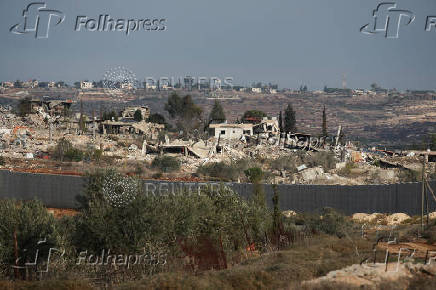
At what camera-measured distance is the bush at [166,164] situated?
46312 mm

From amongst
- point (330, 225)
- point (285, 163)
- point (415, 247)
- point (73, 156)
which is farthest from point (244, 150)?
point (415, 247)

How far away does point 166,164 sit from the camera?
4672cm

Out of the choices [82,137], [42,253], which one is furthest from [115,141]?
[42,253]

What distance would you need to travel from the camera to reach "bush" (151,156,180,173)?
4631cm

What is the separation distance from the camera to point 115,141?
197 feet

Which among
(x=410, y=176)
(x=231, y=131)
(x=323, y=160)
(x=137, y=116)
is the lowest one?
(x=410, y=176)

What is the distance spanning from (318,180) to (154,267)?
2648 centimetres

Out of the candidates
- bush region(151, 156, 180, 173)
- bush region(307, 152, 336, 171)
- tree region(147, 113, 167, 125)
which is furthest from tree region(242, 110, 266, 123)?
bush region(151, 156, 180, 173)

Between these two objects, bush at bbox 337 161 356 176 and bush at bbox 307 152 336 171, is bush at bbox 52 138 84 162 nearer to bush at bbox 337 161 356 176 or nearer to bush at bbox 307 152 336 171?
bush at bbox 307 152 336 171

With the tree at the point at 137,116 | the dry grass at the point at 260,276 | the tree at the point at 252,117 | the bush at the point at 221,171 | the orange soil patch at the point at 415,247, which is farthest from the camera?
the tree at the point at 252,117

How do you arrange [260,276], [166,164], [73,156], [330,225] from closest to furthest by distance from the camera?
[260,276] < [330,225] < [166,164] < [73,156]

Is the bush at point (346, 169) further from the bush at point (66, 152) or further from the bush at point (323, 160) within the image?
the bush at point (66, 152)

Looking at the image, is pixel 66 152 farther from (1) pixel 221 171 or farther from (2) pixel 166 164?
(1) pixel 221 171

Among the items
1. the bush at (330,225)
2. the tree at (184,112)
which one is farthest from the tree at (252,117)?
the bush at (330,225)
